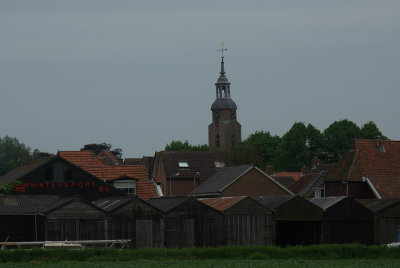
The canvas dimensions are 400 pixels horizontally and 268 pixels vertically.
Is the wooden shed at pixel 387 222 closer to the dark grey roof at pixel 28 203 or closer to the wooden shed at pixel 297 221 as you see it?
the wooden shed at pixel 297 221

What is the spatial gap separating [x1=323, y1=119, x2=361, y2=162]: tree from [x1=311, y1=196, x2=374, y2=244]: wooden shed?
79178mm

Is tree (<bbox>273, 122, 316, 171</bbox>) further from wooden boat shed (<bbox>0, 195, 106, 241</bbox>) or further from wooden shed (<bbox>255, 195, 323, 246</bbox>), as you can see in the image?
wooden boat shed (<bbox>0, 195, 106, 241</bbox>)

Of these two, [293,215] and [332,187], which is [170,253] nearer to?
[293,215]

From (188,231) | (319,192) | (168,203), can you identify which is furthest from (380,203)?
(319,192)

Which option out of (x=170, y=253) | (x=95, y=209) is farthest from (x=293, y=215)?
(x=170, y=253)

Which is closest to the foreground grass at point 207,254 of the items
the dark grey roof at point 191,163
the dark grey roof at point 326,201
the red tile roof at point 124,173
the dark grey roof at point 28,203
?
the dark grey roof at point 326,201

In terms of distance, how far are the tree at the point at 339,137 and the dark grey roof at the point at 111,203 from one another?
8011 centimetres

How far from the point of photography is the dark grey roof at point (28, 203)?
6022 cm

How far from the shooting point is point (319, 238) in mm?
61531

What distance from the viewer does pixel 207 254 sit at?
4600 centimetres

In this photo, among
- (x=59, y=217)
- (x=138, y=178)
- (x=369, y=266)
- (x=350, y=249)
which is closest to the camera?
(x=369, y=266)

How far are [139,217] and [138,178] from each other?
1649 centimetres

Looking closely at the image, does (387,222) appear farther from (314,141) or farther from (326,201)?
(314,141)

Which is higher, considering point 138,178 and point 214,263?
point 138,178
